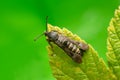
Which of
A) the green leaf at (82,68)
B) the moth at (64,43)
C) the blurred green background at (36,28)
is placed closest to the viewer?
the green leaf at (82,68)

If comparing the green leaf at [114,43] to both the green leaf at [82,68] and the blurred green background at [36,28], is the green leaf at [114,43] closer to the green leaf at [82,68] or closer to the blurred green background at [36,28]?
the green leaf at [82,68]

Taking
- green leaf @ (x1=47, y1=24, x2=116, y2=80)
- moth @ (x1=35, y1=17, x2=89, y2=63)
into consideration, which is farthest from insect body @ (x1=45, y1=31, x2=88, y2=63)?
green leaf @ (x1=47, y1=24, x2=116, y2=80)

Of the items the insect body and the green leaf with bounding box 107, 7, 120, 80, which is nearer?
the green leaf with bounding box 107, 7, 120, 80

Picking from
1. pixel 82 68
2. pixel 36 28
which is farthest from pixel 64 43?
pixel 82 68

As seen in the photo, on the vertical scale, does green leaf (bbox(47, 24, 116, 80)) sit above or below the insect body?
below

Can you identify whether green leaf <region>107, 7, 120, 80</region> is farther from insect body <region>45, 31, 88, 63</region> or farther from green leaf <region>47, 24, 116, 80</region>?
insect body <region>45, 31, 88, 63</region>

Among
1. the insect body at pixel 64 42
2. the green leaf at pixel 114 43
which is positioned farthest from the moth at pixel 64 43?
the green leaf at pixel 114 43

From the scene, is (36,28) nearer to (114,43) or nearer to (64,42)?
(64,42)
